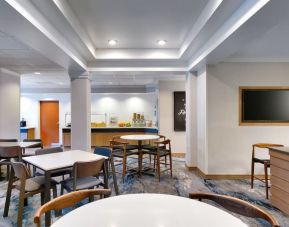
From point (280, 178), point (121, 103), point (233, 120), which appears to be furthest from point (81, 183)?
point (121, 103)

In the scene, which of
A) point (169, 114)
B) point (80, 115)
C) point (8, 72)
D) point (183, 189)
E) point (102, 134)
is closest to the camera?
point (183, 189)

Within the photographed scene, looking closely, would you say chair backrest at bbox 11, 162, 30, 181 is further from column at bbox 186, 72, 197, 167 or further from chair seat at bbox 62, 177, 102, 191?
column at bbox 186, 72, 197, 167

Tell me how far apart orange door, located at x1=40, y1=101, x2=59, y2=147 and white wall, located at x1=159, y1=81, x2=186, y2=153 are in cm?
532

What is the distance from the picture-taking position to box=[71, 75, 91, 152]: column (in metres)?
4.73

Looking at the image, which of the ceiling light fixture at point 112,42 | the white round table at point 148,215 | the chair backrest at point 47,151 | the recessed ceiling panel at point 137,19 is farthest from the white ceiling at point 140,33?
the white round table at point 148,215

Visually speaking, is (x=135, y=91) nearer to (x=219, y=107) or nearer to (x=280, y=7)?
(x=219, y=107)

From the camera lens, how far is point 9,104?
559 cm

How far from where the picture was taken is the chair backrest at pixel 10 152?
12.2 ft

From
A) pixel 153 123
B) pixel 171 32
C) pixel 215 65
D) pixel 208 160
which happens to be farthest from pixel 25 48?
pixel 153 123

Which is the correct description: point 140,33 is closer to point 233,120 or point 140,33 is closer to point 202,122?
point 202,122

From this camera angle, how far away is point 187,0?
99.5 inches

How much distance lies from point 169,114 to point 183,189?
3.22 metres

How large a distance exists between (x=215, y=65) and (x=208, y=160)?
1.95 m

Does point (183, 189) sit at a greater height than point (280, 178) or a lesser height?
lesser
